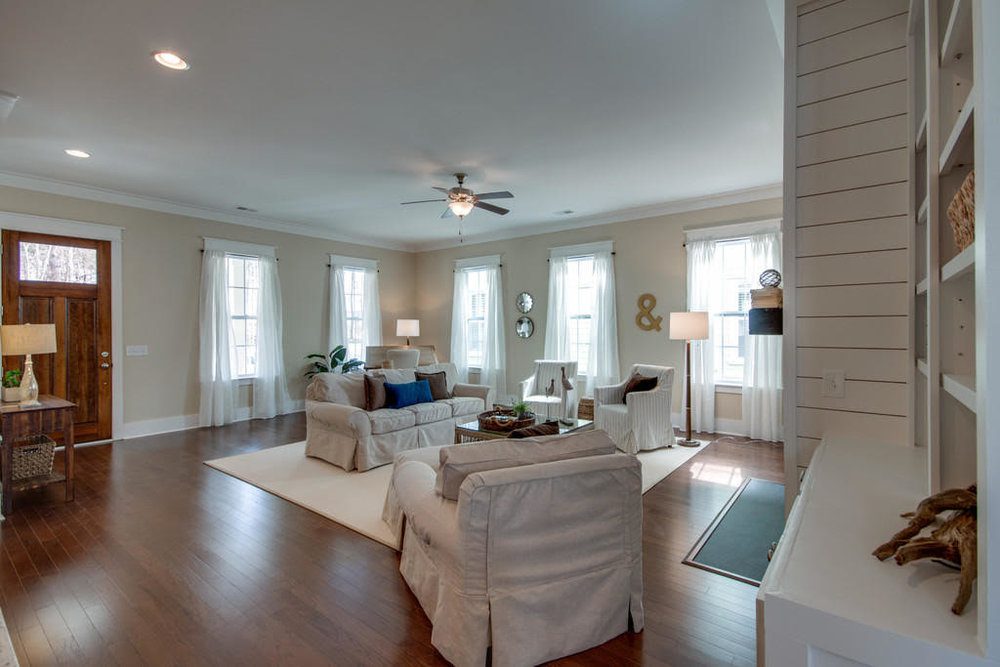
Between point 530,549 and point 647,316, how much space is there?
502cm

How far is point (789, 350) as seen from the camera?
2104 millimetres

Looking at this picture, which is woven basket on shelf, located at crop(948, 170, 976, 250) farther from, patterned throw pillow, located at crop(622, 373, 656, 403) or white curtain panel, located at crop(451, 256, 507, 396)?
white curtain panel, located at crop(451, 256, 507, 396)

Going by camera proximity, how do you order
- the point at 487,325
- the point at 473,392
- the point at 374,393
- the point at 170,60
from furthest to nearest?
the point at 487,325 → the point at 473,392 → the point at 374,393 → the point at 170,60

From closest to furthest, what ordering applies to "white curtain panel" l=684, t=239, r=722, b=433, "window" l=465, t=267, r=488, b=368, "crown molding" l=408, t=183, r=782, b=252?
"crown molding" l=408, t=183, r=782, b=252, "white curtain panel" l=684, t=239, r=722, b=433, "window" l=465, t=267, r=488, b=368

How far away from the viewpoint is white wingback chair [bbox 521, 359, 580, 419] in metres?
6.12

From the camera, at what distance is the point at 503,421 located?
4125 mm

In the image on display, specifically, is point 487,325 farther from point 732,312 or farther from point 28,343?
point 28,343

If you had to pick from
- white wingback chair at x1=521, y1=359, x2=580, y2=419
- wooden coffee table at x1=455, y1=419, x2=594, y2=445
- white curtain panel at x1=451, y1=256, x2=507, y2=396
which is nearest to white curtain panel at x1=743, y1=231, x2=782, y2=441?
white wingback chair at x1=521, y1=359, x2=580, y2=419

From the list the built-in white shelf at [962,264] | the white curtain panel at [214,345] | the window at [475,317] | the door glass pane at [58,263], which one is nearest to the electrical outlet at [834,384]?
the built-in white shelf at [962,264]

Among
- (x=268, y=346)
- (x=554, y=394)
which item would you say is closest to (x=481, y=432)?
(x=554, y=394)

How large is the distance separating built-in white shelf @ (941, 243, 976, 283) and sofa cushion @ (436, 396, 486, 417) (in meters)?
4.61

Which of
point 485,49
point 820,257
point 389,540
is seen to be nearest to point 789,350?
point 820,257

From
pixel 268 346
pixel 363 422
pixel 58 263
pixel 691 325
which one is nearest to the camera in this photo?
pixel 363 422

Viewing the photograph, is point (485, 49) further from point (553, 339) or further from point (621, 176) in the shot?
point (553, 339)
